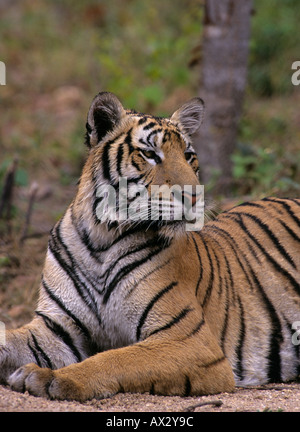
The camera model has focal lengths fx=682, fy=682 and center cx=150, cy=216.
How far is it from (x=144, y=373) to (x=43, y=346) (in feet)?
2.18

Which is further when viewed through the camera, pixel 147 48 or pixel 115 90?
pixel 147 48

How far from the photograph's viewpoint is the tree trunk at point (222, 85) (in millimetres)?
7105

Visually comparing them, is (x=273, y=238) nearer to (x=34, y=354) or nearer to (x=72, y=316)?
(x=72, y=316)

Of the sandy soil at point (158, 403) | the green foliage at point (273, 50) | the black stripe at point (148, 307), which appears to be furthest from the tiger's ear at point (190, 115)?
the green foliage at point (273, 50)

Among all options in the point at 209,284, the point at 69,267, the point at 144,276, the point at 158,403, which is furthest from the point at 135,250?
the point at 158,403

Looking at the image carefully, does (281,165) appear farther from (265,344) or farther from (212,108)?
(265,344)

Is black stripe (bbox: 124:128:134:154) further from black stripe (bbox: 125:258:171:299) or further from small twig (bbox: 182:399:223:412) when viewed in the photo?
small twig (bbox: 182:399:223:412)

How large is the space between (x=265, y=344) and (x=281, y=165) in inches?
113

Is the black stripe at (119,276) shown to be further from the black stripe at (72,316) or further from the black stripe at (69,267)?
the black stripe at (72,316)

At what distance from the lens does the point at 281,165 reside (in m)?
6.74

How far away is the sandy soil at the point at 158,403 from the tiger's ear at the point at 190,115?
1.65 metres

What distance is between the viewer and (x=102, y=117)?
3799 millimetres

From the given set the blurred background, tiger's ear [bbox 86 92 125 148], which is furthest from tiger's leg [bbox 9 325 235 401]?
the blurred background
